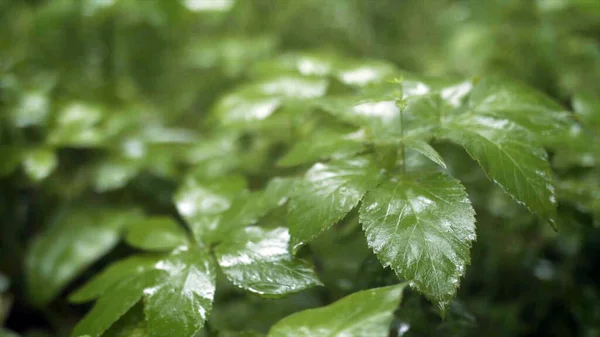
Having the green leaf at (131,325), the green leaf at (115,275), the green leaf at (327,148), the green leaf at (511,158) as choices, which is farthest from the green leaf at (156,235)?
the green leaf at (511,158)

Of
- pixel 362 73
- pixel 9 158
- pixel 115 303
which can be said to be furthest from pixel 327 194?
pixel 9 158

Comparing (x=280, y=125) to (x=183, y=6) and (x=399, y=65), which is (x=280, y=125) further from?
(x=399, y=65)

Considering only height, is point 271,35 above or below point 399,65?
above

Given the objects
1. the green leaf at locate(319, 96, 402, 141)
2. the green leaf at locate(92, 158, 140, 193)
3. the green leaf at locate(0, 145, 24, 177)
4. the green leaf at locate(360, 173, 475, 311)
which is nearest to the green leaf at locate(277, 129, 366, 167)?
the green leaf at locate(319, 96, 402, 141)

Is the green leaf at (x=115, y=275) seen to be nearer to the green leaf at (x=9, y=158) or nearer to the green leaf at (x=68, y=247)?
the green leaf at (x=68, y=247)

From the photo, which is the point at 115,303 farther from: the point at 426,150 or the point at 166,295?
the point at 426,150

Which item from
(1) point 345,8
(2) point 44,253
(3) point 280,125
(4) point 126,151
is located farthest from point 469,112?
(1) point 345,8

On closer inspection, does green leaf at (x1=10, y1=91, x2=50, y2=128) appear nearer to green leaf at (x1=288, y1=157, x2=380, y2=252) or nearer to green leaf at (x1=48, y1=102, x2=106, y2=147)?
green leaf at (x1=48, y1=102, x2=106, y2=147)
